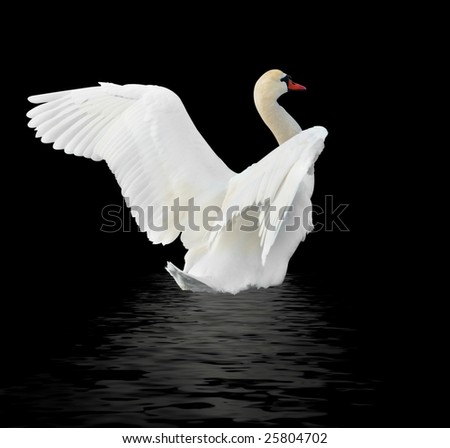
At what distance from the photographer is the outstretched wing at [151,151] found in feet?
34.3

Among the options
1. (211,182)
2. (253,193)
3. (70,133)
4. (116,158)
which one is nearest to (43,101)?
→ (70,133)

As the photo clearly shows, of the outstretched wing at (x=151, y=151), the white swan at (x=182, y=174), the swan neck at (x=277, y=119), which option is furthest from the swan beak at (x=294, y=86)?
the outstretched wing at (x=151, y=151)

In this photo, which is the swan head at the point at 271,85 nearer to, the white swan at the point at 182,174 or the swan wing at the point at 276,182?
the white swan at the point at 182,174

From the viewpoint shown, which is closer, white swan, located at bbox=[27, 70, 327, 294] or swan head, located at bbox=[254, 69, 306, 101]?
white swan, located at bbox=[27, 70, 327, 294]

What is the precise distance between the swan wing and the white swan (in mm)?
48

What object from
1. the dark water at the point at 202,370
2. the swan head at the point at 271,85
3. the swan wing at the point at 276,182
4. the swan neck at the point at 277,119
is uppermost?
A: the swan head at the point at 271,85

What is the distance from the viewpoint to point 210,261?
32.8 feet

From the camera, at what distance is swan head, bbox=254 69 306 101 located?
1106 centimetres

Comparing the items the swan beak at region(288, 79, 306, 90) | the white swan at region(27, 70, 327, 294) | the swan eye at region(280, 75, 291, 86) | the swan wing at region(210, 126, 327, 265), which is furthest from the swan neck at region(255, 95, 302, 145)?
the swan wing at region(210, 126, 327, 265)

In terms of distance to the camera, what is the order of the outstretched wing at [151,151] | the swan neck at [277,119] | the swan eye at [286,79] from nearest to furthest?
the outstretched wing at [151,151]
the swan neck at [277,119]
the swan eye at [286,79]

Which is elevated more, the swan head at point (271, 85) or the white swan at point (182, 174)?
the swan head at point (271, 85)

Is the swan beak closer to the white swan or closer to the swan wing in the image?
the white swan

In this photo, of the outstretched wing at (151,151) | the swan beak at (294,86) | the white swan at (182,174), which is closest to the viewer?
the white swan at (182,174)

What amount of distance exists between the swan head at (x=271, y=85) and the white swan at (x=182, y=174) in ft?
0.04
